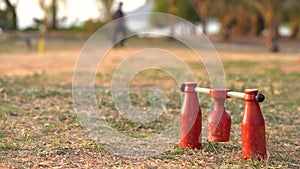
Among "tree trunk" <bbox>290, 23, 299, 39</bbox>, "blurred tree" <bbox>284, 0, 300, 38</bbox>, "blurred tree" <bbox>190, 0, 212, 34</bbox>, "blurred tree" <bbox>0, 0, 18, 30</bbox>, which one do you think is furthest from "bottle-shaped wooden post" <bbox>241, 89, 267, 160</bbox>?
"tree trunk" <bbox>290, 23, 299, 39</bbox>

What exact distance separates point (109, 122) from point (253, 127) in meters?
2.48

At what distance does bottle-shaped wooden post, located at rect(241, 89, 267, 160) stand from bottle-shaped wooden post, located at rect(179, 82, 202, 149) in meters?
0.56

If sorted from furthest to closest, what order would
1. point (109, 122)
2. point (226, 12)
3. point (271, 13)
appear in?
1. point (226, 12)
2. point (271, 13)
3. point (109, 122)

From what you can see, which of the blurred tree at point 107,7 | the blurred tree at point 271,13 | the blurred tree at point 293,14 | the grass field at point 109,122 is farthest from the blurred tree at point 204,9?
the grass field at point 109,122

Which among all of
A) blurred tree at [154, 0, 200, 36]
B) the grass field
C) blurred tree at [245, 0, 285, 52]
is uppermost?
blurred tree at [154, 0, 200, 36]

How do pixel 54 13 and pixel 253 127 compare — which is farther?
pixel 54 13

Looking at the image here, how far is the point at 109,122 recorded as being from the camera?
734cm

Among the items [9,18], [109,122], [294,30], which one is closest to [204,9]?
[294,30]

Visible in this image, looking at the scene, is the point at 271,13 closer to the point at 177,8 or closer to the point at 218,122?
the point at 177,8

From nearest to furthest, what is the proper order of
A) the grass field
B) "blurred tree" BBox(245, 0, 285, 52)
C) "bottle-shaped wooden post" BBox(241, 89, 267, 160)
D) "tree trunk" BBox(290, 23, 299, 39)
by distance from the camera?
1. "bottle-shaped wooden post" BBox(241, 89, 267, 160)
2. the grass field
3. "blurred tree" BBox(245, 0, 285, 52)
4. "tree trunk" BBox(290, 23, 299, 39)

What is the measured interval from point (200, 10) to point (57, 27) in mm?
8926

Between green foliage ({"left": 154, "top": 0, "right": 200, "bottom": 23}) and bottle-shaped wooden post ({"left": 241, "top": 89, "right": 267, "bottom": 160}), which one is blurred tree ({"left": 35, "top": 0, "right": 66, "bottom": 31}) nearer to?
green foliage ({"left": 154, "top": 0, "right": 200, "bottom": 23})

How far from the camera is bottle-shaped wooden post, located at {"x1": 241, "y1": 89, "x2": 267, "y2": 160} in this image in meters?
5.30

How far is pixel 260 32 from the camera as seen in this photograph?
40188mm
